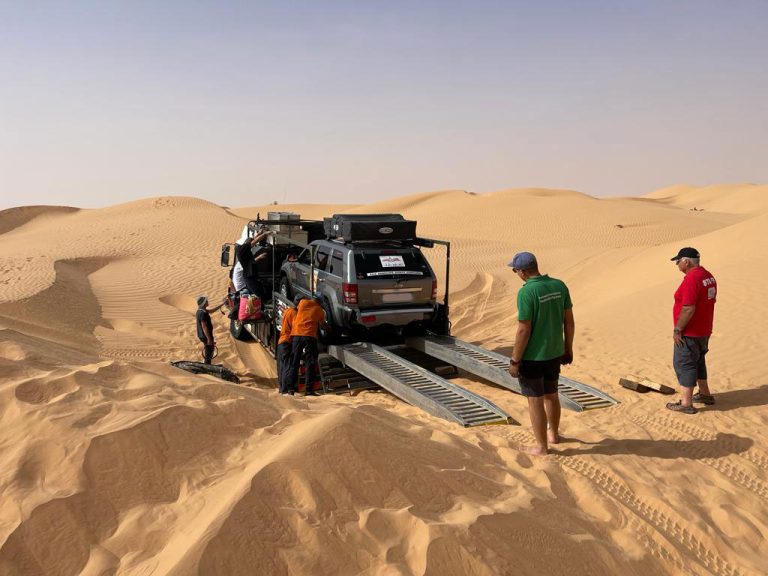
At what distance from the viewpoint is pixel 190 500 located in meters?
3.36

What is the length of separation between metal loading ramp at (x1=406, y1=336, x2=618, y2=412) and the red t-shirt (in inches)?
47.7

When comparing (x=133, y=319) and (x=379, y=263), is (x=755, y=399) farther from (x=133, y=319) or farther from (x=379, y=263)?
(x=133, y=319)

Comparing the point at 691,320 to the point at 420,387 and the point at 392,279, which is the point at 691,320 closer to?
the point at 420,387

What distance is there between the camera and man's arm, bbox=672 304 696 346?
21.7 ft

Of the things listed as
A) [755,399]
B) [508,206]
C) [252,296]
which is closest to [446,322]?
[252,296]

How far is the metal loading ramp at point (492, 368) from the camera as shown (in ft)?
23.2

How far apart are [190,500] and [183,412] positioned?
2.81 ft

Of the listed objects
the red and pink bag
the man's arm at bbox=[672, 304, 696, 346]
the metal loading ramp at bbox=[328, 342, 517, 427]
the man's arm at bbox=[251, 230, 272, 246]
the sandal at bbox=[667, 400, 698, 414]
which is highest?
the man's arm at bbox=[251, 230, 272, 246]

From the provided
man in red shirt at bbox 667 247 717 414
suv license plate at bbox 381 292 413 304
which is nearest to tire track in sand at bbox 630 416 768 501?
man in red shirt at bbox 667 247 717 414

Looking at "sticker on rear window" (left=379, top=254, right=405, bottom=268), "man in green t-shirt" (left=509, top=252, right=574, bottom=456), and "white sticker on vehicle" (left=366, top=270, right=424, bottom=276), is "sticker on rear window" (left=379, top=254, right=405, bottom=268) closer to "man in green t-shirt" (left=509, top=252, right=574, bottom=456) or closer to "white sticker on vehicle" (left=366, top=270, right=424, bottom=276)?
"white sticker on vehicle" (left=366, top=270, right=424, bottom=276)

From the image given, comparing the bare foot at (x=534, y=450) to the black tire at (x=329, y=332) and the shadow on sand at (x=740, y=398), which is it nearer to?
the shadow on sand at (x=740, y=398)

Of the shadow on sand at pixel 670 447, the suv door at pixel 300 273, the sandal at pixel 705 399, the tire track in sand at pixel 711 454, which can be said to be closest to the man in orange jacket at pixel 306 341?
the suv door at pixel 300 273

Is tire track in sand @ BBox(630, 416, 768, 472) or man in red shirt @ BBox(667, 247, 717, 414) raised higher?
man in red shirt @ BBox(667, 247, 717, 414)

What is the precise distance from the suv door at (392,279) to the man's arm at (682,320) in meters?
3.60
